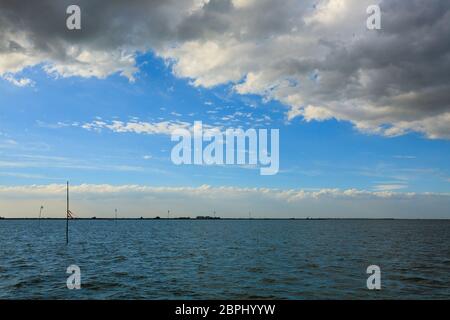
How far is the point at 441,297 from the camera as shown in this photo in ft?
93.1

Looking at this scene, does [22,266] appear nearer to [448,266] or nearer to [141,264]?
[141,264]

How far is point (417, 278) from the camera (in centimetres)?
3653

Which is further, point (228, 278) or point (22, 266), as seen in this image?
point (22, 266)

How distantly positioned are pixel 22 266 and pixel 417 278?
43325 mm
